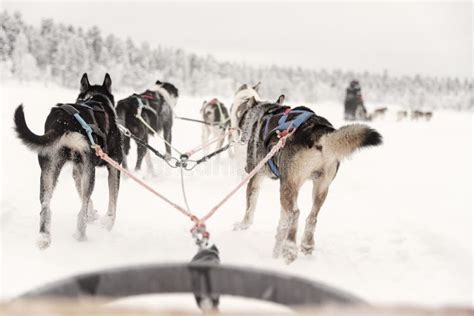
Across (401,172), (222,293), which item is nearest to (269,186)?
(401,172)

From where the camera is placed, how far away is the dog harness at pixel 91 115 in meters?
4.28

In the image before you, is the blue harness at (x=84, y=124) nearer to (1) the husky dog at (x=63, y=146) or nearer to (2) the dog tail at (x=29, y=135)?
(1) the husky dog at (x=63, y=146)

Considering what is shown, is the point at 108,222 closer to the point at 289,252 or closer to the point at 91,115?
the point at 91,115

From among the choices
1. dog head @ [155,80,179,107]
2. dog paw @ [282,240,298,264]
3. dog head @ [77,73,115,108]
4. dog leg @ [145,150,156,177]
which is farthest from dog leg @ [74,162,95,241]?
dog head @ [155,80,179,107]

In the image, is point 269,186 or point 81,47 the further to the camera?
point 81,47

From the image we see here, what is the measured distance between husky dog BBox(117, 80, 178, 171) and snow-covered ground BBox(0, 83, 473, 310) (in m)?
0.73

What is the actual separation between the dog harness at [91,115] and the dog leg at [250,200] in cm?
162

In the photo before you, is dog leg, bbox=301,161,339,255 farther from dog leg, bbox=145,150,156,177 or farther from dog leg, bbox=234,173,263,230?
dog leg, bbox=145,150,156,177

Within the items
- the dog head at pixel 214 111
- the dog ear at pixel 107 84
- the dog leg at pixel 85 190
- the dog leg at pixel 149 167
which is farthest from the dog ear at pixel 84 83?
the dog head at pixel 214 111

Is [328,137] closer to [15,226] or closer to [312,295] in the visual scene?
[312,295]

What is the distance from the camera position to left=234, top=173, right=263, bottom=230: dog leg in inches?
206

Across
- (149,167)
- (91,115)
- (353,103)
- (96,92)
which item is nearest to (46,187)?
(91,115)

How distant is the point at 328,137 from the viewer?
3.85 m

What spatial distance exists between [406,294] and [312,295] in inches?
112
